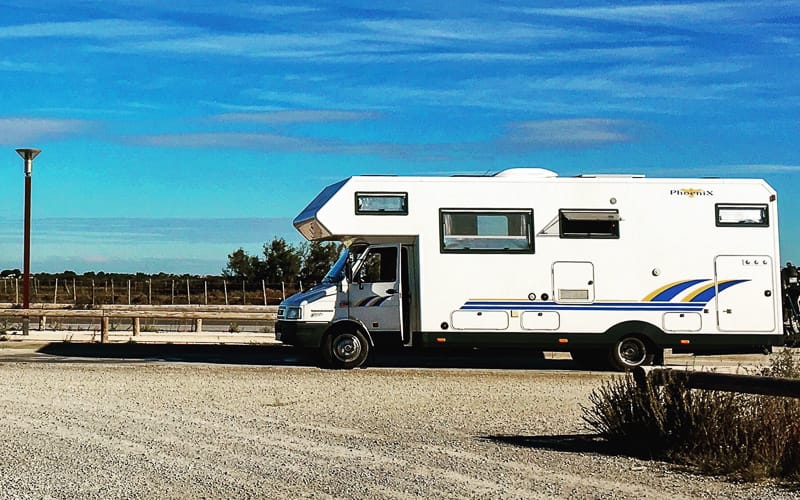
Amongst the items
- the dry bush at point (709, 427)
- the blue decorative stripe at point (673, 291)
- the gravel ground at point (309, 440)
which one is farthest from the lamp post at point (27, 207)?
the dry bush at point (709, 427)

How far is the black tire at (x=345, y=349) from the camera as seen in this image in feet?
60.1

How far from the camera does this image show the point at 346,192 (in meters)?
18.0

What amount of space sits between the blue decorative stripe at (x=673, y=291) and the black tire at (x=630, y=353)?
Result: 0.78m

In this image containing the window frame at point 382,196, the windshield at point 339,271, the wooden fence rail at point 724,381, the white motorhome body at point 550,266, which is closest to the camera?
the wooden fence rail at point 724,381

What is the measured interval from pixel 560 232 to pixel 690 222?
224 cm

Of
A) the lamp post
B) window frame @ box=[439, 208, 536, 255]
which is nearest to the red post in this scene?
the lamp post

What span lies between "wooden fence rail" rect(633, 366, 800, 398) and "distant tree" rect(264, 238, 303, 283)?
36058mm

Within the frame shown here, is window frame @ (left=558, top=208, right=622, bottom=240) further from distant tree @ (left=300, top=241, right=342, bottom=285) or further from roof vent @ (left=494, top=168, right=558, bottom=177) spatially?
distant tree @ (left=300, top=241, right=342, bottom=285)

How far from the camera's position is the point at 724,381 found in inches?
368

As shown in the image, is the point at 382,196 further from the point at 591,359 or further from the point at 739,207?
the point at 739,207

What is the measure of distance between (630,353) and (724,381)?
365 inches

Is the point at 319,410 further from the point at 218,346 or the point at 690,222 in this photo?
the point at 218,346

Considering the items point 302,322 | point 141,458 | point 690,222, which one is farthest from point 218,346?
point 141,458

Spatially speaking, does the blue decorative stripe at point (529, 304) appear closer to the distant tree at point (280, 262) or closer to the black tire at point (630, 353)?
the black tire at point (630, 353)
